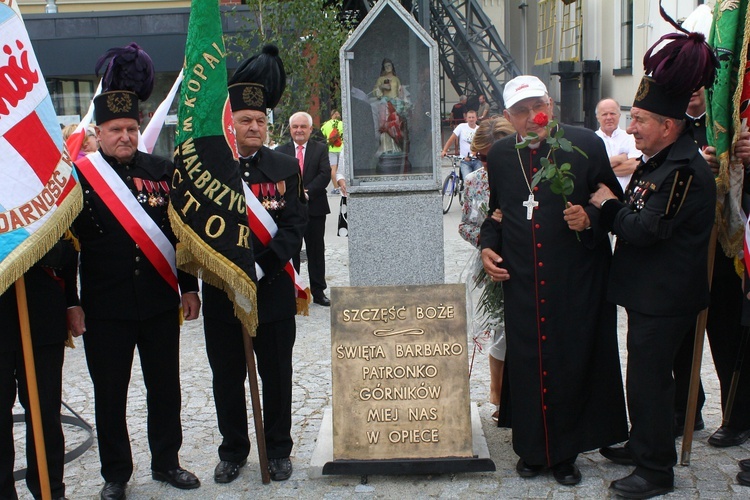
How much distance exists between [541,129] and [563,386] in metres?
1.29

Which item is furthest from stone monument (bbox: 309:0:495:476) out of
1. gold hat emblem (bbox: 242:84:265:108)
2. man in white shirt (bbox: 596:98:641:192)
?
man in white shirt (bbox: 596:98:641:192)

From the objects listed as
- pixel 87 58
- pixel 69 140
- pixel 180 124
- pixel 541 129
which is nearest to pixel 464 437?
pixel 541 129

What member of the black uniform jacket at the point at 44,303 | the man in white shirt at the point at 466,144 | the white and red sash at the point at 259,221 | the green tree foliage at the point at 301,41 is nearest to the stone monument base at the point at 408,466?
the white and red sash at the point at 259,221

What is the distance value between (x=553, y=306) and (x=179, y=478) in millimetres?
2084

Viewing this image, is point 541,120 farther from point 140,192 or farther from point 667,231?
point 140,192

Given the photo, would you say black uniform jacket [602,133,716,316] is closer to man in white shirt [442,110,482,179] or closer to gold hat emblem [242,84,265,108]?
gold hat emblem [242,84,265,108]

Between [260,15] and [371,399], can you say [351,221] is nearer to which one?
[371,399]

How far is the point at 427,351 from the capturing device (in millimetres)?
4566

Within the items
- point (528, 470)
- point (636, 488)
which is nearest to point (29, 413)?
point (528, 470)

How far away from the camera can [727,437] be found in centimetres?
484

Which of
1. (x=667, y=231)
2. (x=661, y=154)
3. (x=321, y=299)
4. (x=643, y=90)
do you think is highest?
(x=643, y=90)

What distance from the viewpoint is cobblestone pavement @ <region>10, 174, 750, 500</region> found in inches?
174

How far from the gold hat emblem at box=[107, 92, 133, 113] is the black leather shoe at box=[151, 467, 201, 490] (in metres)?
1.84

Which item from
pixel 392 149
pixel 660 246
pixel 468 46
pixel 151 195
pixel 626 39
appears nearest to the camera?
pixel 660 246
